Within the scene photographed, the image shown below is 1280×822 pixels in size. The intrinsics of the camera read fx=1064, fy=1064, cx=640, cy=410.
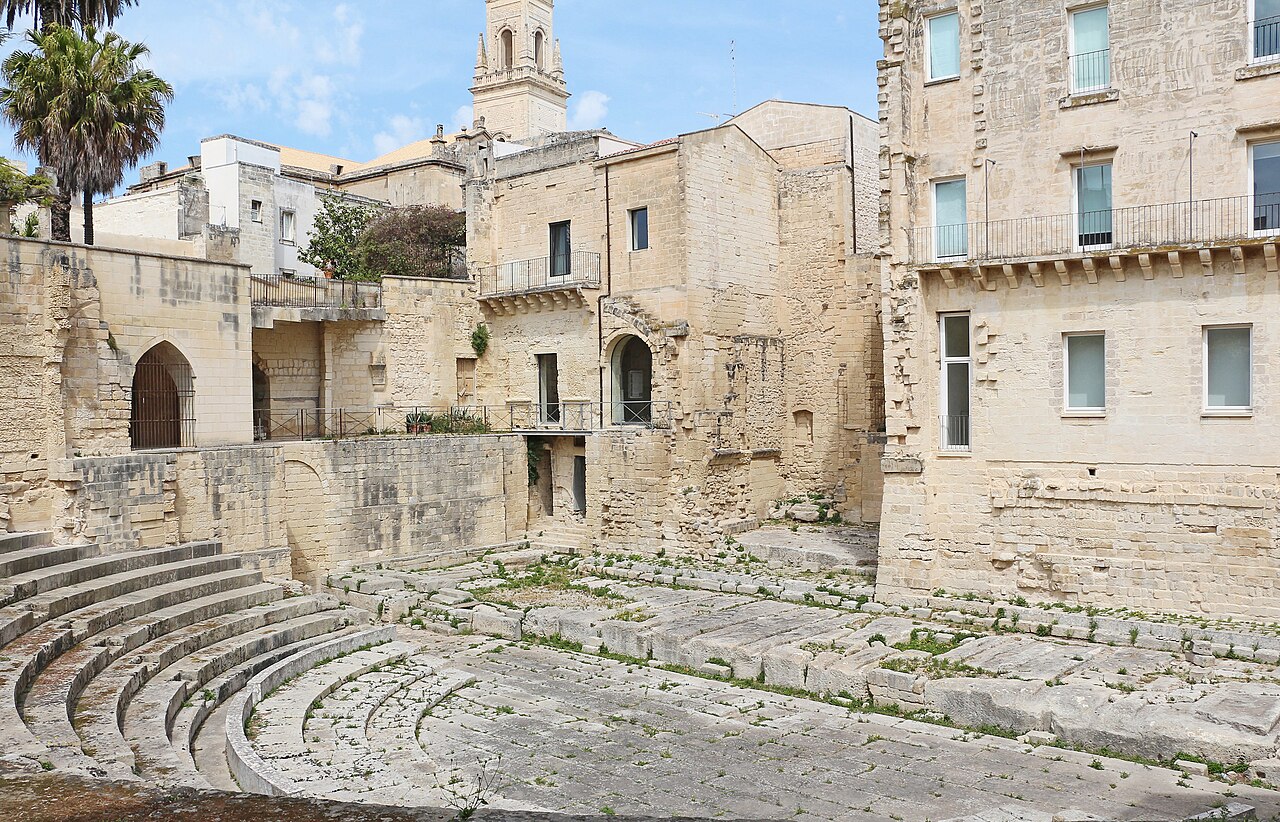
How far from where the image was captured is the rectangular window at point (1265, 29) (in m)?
16.0

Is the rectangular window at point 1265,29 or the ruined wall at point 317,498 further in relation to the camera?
the ruined wall at point 317,498

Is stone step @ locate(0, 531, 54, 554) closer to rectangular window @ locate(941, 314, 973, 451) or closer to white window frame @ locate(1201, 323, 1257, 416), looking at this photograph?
rectangular window @ locate(941, 314, 973, 451)

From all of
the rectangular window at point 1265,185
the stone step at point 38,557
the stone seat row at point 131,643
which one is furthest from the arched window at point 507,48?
the rectangular window at point 1265,185

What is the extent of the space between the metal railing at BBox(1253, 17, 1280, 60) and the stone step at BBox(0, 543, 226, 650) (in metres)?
19.0

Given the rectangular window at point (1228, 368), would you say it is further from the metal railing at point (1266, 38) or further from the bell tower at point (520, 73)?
the bell tower at point (520, 73)

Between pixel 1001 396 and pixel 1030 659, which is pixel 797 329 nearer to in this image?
pixel 1001 396

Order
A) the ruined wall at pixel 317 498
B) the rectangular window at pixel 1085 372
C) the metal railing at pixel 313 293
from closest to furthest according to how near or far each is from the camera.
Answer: the rectangular window at pixel 1085 372 < the ruined wall at pixel 317 498 < the metal railing at pixel 313 293

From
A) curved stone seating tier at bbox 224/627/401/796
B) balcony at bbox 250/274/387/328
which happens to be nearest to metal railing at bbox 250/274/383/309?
balcony at bbox 250/274/387/328

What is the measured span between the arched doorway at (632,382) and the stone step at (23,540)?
43.3 ft

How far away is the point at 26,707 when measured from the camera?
11.0 m

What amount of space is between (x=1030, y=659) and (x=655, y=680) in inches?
207

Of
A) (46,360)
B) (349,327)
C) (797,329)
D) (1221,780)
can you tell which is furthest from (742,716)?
(349,327)

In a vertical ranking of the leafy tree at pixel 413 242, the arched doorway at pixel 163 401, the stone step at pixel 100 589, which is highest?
the leafy tree at pixel 413 242

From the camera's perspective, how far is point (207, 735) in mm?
12742
